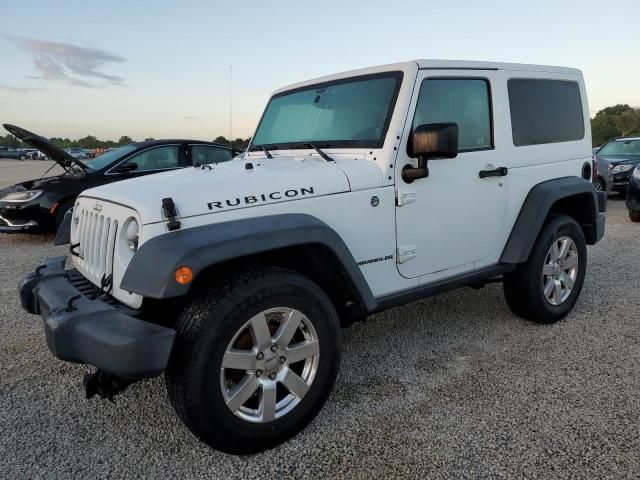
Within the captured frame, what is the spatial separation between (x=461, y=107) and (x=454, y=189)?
57 centimetres

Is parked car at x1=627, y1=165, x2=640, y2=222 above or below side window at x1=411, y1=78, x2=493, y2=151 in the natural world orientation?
below

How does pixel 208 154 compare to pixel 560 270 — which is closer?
pixel 560 270

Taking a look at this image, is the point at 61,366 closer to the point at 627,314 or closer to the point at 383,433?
the point at 383,433

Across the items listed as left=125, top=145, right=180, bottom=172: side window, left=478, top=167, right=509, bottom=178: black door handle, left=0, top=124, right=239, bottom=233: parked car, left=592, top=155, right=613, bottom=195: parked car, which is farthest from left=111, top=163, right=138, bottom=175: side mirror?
left=592, top=155, right=613, bottom=195: parked car

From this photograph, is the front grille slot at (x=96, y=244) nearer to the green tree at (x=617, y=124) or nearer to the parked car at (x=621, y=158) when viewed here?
the parked car at (x=621, y=158)

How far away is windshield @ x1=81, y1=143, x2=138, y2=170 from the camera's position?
24.2 ft

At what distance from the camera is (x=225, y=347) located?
2.21 metres

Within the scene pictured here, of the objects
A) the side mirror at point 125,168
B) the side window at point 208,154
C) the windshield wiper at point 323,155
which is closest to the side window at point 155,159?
the side mirror at point 125,168

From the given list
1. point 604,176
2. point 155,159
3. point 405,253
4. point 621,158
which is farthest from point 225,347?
point 621,158

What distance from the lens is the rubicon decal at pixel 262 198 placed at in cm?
237

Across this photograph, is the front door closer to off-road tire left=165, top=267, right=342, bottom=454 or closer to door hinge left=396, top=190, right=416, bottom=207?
door hinge left=396, top=190, right=416, bottom=207

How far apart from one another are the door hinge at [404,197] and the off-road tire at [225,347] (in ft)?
2.59

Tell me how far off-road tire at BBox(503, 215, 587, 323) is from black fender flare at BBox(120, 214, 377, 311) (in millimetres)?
1824

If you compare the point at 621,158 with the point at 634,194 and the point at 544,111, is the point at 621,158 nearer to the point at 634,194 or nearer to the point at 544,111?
the point at 634,194
